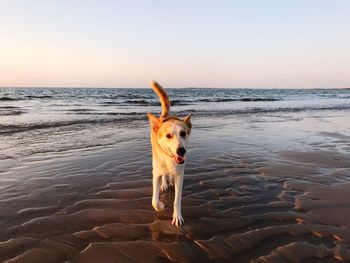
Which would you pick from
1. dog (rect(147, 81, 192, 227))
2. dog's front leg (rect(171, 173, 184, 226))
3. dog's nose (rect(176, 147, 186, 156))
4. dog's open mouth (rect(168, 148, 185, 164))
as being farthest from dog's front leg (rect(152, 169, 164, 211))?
dog's nose (rect(176, 147, 186, 156))

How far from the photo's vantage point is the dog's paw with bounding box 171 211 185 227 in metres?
4.05

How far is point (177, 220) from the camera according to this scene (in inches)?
161

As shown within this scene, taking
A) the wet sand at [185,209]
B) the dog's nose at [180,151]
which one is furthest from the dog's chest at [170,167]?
the wet sand at [185,209]

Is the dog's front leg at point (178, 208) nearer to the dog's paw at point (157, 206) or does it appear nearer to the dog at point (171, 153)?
the dog at point (171, 153)

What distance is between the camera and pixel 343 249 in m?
3.40

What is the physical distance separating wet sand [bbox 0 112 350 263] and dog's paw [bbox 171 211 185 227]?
2.9 inches

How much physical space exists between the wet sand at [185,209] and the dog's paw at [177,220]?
0.24ft

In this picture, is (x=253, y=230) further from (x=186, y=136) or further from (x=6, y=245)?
(x=6, y=245)

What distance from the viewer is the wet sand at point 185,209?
338cm

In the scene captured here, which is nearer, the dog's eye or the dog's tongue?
the dog's tongue

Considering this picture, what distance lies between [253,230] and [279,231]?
0.30 m

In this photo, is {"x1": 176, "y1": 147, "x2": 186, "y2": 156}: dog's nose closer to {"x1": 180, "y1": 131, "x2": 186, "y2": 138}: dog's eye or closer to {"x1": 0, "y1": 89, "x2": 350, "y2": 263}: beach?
{"x1": 180, "y1": 131, "x2": 186, "y2": 138}: dog's eye

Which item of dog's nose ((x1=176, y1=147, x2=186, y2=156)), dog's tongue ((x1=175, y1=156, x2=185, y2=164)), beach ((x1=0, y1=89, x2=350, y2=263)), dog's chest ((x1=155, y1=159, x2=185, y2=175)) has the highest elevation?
dog's nose ((x1=176, y1=147, x2=186, y2=156))

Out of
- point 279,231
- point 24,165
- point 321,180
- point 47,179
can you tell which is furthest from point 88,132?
point 279,231
